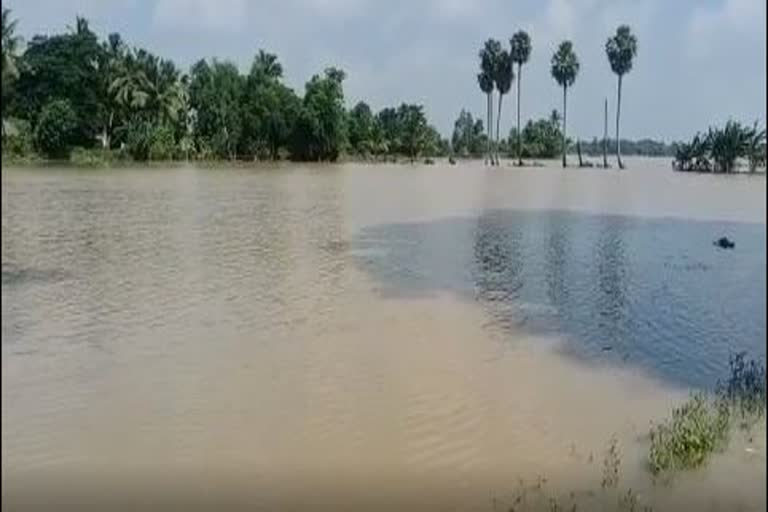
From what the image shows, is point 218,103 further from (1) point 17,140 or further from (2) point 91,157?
(1) point 17,140

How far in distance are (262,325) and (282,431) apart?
72.4 inches

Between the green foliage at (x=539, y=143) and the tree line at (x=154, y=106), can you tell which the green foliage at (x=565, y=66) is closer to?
the tree line at (x=154, y=106)

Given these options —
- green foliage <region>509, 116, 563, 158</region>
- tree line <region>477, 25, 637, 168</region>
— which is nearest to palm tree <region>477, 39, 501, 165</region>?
tree line <region>477, 25, 637, 168</region>

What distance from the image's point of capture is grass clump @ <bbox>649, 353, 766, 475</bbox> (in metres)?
4.35

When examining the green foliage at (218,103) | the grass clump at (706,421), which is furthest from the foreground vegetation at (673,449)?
the green foliage at (218,103)

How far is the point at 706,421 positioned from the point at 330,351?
97.1 inches

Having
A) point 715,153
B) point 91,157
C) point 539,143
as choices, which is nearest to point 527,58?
point 91,157

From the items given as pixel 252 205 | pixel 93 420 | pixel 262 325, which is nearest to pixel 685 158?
pixel 252 205

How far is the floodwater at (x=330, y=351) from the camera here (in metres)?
4.00

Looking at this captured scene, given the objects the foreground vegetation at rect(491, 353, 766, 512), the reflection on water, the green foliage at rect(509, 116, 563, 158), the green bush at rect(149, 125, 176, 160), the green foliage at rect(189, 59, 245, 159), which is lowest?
the foreground vegetation at rect(491, 353, 766, 512)

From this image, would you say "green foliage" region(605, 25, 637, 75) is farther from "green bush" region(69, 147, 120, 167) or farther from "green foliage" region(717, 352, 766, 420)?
"green bush" region(69, 147, 120, 167)

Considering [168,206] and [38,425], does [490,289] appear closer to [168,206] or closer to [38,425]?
[168,206]

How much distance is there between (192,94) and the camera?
26.2ft

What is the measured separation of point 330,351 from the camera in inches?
239
